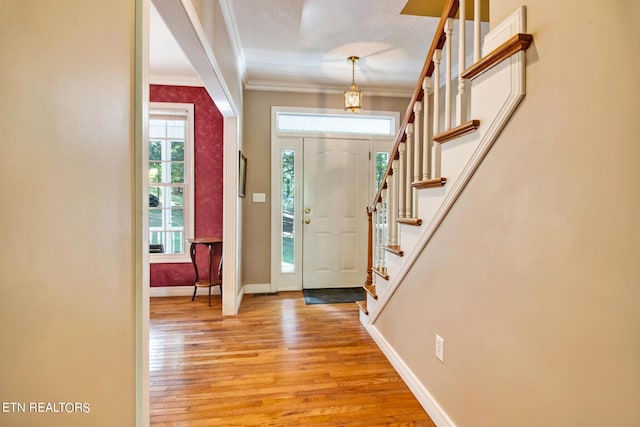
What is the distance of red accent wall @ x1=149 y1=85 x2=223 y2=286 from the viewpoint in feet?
11.9

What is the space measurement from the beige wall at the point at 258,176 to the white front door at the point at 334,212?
48cm

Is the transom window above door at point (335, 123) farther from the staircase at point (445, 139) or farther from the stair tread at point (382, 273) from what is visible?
the stair tread at point (382, 273)

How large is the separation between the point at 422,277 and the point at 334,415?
88 cm

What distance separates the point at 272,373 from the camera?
2.01 metres

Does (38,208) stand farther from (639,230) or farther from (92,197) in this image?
(639,230)

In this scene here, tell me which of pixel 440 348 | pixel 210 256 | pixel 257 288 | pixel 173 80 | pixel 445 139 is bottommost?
pixel 257 288

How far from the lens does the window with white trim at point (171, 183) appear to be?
3.63 m

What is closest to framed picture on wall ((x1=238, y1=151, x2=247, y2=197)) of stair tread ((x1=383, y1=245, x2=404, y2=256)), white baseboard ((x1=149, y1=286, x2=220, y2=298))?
white baseboard ((x1=149, y1=286, x2=220, y2=298))

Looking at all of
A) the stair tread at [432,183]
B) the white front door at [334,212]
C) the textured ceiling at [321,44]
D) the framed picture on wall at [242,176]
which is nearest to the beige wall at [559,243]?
the stair tread at [432,183]

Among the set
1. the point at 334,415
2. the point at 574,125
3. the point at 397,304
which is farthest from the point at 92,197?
the point at 397,304

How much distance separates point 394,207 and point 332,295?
1.83 m

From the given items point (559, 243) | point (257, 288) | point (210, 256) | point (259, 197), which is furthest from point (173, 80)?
point (559, 243)

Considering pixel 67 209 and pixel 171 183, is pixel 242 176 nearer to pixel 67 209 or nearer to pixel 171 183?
pixel 171 183

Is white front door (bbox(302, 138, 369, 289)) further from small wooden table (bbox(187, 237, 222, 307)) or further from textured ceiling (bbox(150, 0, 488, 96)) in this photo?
small wooden table (bbox(187, 237, 222, 307))
